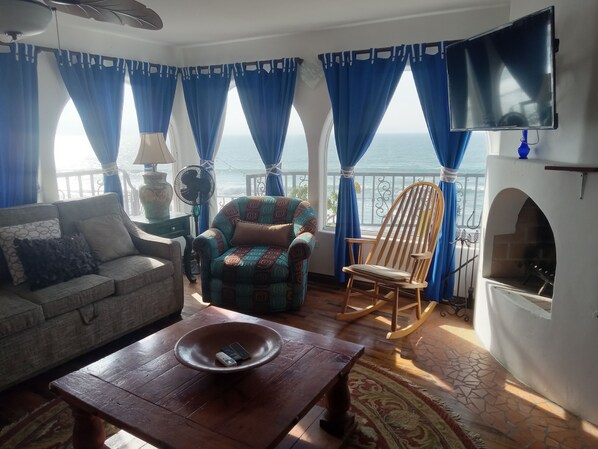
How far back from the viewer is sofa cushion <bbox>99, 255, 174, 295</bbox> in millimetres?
2934

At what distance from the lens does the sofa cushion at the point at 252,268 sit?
Answer: 3.32 metres

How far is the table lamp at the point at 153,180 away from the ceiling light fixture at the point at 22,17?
2288 millimetres

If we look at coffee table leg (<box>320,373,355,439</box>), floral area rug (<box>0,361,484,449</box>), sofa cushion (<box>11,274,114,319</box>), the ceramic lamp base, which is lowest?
floral area rug (<box>0,361,484,449</box>)

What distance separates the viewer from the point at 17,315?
2344 millimetres

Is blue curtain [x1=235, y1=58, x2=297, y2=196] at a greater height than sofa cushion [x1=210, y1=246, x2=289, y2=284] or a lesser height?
greater

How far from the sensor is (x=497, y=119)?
8.27 feet

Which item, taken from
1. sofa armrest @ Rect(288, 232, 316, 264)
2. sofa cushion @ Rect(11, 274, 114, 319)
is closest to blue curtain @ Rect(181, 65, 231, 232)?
sofa armrest @ Rect(288, 232, 316, 264)

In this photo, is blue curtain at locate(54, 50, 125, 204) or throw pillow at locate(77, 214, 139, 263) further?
blue curtain at locate(54, 50, 125, 204)

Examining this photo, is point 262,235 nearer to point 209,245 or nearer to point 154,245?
point 209,245

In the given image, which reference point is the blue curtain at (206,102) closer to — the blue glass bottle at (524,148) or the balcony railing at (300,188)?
the balcony railing at (300,188)

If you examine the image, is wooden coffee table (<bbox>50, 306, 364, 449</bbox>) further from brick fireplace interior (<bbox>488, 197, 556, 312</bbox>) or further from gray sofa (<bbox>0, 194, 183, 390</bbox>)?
brick fireplace interior (<bbox>488, 197, 556, 312</bbox>)

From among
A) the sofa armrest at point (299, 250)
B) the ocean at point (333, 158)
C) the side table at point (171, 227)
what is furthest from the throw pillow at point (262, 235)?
the ocean at point (333, 158)

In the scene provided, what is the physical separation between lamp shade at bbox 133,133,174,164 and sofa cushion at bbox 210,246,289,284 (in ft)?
3.66

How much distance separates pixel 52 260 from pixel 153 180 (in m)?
1.32
